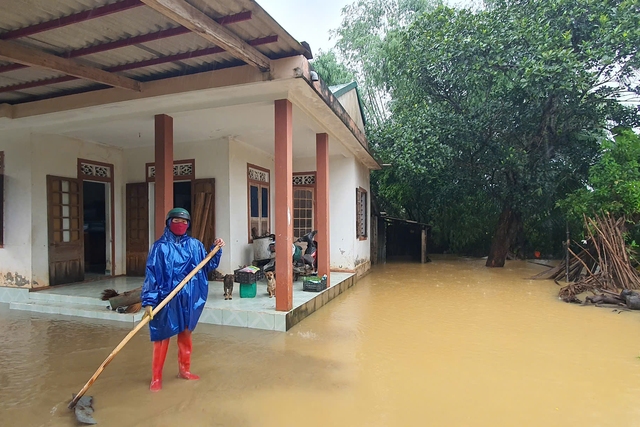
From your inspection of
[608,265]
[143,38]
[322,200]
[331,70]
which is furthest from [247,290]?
[331,70]

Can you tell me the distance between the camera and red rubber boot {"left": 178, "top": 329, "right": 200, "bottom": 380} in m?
2.96

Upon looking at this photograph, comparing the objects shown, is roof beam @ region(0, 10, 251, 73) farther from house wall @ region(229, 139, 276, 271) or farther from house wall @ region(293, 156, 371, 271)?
house wall @ region(293, 156, 371, 271)

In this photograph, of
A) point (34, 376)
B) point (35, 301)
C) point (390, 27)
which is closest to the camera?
point (34, 376)

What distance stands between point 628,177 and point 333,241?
5.77m

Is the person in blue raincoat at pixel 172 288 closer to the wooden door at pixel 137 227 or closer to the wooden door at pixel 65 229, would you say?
the wooden door at pixel 65 229

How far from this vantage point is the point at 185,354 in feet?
9.87

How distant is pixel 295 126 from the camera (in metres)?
5.93

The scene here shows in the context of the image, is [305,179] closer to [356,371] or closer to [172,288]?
[356,371]

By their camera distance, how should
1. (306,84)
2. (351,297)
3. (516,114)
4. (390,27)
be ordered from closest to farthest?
1. (306,84)
2. (351,297)
3. (516,114)
4. (390,27)

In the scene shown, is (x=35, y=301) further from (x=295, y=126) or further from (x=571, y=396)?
(x=571, y=396)

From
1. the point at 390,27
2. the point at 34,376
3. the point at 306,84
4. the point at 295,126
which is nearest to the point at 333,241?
the point at 295,126

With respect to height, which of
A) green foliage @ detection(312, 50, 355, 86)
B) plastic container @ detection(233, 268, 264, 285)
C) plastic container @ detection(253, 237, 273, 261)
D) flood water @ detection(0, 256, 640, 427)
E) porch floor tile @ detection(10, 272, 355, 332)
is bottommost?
flood water @ detection(0, 256, 640, 427)

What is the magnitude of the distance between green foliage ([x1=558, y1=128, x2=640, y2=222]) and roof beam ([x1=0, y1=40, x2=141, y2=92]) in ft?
26.7

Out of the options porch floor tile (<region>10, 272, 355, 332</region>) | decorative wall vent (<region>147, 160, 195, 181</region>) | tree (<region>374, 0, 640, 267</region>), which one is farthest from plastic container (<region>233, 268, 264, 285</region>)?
tree (<region>374, 0, 640, 267</region>)
